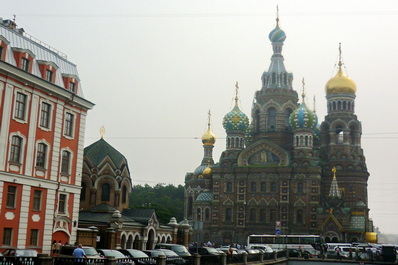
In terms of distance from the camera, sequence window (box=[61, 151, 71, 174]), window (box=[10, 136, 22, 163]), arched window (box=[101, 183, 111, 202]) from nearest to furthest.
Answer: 1. window (box=[10, 136, 22, 163])
2. window (box=[61, 151, 71, 174])
3. arched window (box=[101, 183, 111, 202])

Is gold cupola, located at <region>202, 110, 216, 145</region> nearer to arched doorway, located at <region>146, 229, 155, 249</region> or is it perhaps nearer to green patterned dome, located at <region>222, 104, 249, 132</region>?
green patterned dome, located at <region>222, 104, 249, 132</region>

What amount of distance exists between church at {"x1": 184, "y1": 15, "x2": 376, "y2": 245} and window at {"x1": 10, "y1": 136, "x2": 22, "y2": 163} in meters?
46.1

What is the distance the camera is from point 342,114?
2995 inches

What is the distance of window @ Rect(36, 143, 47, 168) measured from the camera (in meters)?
31.3

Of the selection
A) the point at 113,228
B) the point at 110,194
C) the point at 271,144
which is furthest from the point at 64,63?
the point at 271,144

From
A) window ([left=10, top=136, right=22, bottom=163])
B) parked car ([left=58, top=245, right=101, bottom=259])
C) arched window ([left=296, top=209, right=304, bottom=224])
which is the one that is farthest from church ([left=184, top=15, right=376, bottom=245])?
parked car ([left=58, top=245, right=101, bottom=259])

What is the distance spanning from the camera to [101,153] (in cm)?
5428

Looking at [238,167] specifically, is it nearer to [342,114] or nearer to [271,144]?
[271,144]

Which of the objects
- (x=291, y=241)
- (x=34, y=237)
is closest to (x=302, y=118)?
(x=291, y=241)

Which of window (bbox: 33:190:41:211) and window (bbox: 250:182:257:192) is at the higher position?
window (bbox: 250:182:257:192)

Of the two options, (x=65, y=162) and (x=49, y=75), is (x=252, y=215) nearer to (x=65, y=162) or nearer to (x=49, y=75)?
(x=65, y=162)

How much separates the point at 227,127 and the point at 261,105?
20.5 feet

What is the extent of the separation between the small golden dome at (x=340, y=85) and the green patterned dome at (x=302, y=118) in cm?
496

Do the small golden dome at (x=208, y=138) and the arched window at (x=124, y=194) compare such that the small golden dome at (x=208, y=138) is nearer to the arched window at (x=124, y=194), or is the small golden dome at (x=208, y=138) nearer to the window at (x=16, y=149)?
the arched window at (x=124, y=194)
